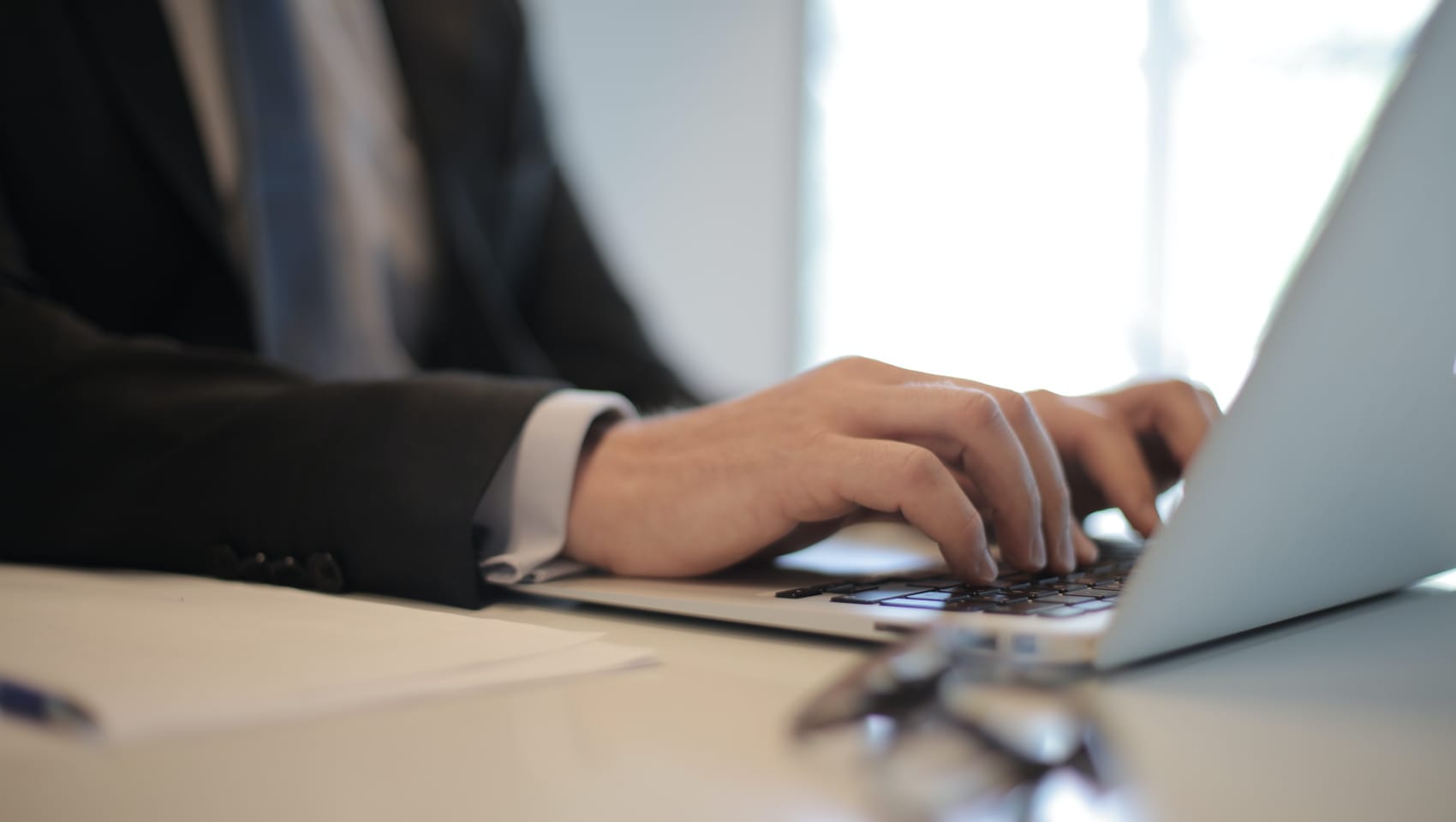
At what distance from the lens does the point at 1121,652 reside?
1.11 ft

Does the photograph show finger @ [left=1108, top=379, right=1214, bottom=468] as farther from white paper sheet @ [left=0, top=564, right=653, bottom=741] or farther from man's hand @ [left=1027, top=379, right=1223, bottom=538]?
white paper sheet @ [left=0, top=564, right=653, bottom=741]

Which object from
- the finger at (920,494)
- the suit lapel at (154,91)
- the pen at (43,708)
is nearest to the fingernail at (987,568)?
the finger at (920,494)

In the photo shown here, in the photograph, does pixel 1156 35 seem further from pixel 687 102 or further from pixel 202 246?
pixel 202 246

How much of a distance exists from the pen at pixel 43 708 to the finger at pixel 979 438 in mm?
338

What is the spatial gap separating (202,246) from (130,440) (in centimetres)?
40

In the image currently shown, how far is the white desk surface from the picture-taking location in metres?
0.23

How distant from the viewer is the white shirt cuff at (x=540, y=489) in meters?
0.53

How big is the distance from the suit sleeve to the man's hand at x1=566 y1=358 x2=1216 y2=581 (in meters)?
0.07

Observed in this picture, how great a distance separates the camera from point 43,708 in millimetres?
269

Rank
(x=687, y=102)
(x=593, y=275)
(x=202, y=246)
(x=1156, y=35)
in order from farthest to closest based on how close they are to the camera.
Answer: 1. (x=687, y=102)
2. (x=1156, y=35)
3. (x=593, y=275)
4. (x=202, y=246)

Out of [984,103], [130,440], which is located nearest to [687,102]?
[984,103]

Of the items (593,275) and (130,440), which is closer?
(130,440)

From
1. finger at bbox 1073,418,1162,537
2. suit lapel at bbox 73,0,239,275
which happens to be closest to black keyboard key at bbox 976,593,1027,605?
finger at bbox 1073,418,1162,537

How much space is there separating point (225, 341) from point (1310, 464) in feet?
3.00
